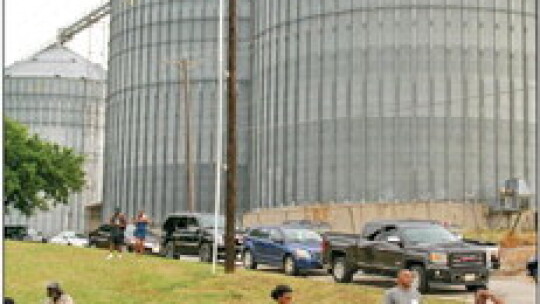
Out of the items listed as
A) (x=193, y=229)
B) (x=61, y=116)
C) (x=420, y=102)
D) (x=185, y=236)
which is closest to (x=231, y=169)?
(x=193, y=229)

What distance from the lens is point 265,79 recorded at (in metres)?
82.0

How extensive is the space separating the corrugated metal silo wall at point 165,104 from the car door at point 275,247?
5866 centimetres

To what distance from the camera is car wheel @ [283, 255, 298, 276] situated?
3075cm

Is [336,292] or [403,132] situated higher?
[403,132]

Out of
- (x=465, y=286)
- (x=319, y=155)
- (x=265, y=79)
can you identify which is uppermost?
(x=265, y=79)

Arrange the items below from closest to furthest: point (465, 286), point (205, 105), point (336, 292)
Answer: point (336, 292) < point (465, 286) < point (205, 105)

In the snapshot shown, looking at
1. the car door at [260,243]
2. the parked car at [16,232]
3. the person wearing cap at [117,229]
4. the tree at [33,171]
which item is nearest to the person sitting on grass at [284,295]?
the car door at [260,243]

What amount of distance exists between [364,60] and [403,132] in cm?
600

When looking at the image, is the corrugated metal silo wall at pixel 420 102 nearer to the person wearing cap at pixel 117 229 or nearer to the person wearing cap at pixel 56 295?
the person wearing cap at pixel 117 229

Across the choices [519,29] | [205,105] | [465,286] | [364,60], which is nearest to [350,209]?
[364,60]

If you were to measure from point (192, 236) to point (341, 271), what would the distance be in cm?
806

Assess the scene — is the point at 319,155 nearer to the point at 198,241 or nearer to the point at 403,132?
the point at 403,132

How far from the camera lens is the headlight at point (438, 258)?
81.8 feet

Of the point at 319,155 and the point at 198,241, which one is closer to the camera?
the point at 198,241
